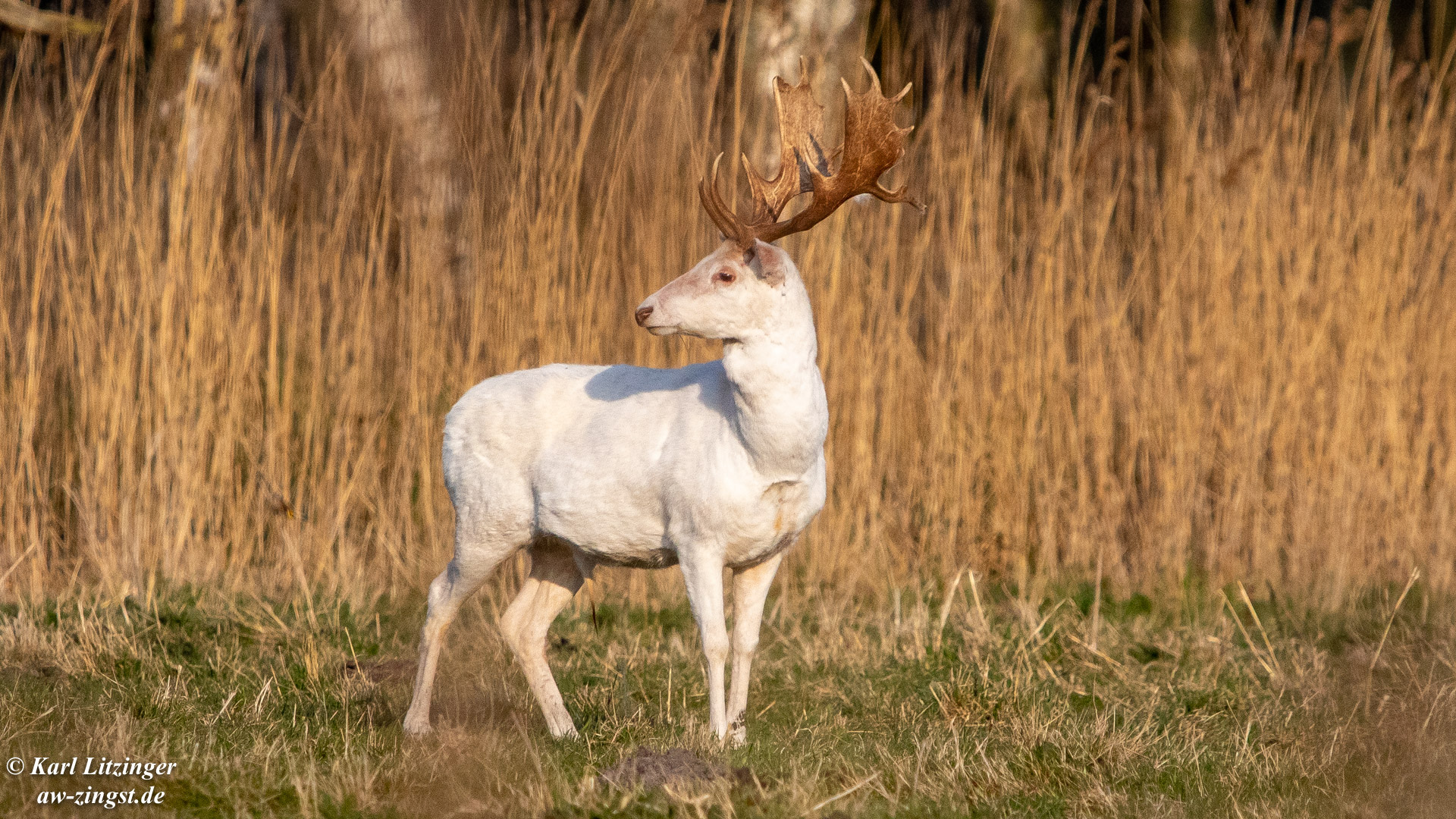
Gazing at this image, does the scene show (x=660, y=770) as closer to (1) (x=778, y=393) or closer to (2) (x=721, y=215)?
(1) (x=778, y=393)

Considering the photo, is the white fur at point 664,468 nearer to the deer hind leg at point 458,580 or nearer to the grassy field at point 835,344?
the deer hind leg at point 458,580

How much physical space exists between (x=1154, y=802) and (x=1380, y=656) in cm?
207

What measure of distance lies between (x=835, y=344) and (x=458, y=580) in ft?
8.10

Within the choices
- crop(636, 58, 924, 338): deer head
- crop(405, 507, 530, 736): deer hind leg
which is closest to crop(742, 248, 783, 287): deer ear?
crop(636, 58, 924, 338): deer head

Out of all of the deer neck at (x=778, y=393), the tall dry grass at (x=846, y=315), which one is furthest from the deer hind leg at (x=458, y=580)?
the tall dry grass at (x=846, y=315)

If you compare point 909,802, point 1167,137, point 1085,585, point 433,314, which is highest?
point 1167,137

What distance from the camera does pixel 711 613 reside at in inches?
148

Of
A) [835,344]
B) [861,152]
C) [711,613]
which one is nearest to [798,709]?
[711,613]

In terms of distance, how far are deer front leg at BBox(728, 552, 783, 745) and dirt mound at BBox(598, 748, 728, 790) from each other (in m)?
0.51

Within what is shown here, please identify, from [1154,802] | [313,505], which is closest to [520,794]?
[1154,802]

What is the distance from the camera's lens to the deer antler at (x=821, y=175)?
3.70 meters

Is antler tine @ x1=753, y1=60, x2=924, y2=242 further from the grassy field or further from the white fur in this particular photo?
the grassy field

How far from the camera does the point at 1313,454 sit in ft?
20.7

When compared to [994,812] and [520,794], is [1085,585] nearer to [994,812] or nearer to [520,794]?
[994,812]
